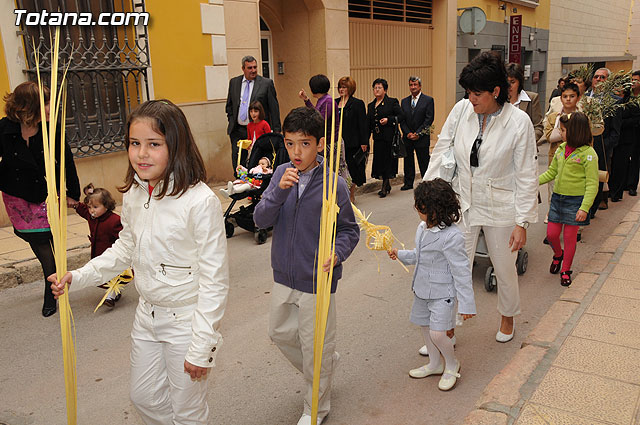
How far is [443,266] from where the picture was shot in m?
3.69

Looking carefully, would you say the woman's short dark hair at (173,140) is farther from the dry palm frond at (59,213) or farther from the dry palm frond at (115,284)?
the dry palm frond at (115,284)

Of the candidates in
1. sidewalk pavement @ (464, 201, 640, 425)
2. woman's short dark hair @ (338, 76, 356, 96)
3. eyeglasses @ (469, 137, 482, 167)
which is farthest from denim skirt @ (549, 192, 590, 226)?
woman's short dark hair @ (338, 76, 356, 96)

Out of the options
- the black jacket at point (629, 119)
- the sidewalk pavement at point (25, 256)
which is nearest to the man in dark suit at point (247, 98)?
the sidewalk pavement at point (25, 256)

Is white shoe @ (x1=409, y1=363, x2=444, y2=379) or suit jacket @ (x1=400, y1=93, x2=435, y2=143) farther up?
suit jacket @ (x1=400, y1=93, x2=435, y2=143)

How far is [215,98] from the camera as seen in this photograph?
33.4 feet

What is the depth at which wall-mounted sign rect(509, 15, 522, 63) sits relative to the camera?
18.0 m

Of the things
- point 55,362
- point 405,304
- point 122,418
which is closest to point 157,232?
point 122,418

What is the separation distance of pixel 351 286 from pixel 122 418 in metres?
2.69

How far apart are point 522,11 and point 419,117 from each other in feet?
42.1

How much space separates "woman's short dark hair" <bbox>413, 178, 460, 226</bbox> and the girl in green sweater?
2.47 metres

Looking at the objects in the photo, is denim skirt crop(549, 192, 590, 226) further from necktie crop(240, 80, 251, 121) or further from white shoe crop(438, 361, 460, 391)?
necktie crop(240, 80, 251, 121)

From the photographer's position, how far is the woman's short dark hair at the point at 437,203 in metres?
3.59

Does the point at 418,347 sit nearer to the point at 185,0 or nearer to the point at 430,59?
the point at 185,0

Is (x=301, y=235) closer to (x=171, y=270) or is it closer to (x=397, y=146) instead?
(x=171, y=270)
